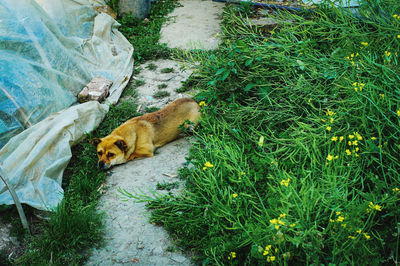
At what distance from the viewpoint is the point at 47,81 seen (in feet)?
16.1

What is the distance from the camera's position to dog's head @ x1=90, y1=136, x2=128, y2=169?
13.8ft

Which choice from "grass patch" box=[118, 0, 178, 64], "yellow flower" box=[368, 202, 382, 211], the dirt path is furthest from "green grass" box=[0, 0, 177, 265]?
"yellow flower" box=[368, 202, 382, 211]

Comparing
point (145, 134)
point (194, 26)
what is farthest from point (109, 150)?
point (194, 26)

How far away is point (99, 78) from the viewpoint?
582cm

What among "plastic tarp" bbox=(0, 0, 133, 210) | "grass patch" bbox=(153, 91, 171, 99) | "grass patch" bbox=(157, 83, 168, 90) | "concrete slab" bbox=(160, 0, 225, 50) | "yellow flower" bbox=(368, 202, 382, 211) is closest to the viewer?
"yellow flower" bbox=(368, 202, 382, 211)

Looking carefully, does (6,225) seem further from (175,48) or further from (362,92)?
(175,48)

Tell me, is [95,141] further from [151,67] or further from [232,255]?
[151,67]

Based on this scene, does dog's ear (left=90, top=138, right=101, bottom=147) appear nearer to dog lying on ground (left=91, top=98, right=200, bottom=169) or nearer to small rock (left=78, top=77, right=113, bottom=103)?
dog lying on ground (left=91, top=98, right=200, bottom=169)

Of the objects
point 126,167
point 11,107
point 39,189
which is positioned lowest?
point 126,167

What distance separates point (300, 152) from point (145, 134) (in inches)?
75.9

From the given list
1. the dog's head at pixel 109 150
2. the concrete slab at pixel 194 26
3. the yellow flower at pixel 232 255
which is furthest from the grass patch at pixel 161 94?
the yellow flower at pixel 232 255

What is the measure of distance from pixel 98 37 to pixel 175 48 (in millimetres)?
1425

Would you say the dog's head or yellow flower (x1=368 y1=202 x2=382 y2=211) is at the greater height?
yellow flower (x1=368 y1=202 x2=382 y2=211)

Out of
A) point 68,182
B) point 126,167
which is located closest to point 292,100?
point 126,167
